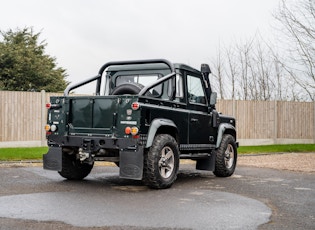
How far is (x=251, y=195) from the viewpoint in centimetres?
789

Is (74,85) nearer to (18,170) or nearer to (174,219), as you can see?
(18,170)

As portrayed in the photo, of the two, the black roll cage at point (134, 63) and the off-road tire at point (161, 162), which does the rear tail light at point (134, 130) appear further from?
the black roll cage at point (134, 63)

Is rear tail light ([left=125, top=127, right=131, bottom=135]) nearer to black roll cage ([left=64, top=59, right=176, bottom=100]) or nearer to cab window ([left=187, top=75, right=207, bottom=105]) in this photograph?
black roll cage ([left=64, top=59, right=176, bottom=100])

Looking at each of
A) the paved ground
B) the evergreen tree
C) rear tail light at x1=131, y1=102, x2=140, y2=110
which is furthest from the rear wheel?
the evergreen tree

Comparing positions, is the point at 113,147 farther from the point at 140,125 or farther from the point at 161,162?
the point at 161,162

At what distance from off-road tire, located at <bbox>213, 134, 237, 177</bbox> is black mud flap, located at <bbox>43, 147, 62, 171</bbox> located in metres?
3.57

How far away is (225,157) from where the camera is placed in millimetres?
10742

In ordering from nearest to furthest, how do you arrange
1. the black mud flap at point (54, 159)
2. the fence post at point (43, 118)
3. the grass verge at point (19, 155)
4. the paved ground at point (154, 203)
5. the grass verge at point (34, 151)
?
the paved ground at point (154, 203), the black mud flap at point (54, 159), the grass verge at point (19, 155), the grass verge at point (34, 151), the fence post at point (43, 118)

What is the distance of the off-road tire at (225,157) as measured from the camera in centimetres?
1045

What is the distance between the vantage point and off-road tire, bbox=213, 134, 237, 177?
10445 mm

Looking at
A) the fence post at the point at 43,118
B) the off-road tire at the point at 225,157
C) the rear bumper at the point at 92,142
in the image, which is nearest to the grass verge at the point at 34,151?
the fence post at the point at 43,118

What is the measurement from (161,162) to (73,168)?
6.50 feet

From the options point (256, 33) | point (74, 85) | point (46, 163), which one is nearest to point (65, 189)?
point (46, 163)

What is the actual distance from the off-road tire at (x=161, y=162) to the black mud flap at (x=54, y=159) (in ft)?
5.51
